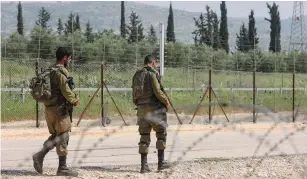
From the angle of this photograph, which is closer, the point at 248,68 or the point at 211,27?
the point at 248,68

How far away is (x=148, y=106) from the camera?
8.73m

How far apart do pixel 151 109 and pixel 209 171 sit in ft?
3.95

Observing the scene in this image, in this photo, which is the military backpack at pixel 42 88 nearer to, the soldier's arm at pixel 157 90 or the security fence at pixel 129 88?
the soldier's arm at pixel 157 90

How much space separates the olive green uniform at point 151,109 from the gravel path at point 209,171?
482mm

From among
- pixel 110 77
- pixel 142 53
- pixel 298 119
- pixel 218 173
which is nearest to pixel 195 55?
pixel 142 53

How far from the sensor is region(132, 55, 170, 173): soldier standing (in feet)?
28.4

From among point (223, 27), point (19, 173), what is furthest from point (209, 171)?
point (223, 27)

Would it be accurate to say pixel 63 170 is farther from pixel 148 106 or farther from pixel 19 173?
pixel 148 106

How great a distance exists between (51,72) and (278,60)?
29142 millimetres

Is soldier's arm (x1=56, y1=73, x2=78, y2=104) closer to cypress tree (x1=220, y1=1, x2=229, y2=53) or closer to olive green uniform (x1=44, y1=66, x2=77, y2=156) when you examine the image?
olive green uniform (x1=44, y1=66, x2=77, y2=156)

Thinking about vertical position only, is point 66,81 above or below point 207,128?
above

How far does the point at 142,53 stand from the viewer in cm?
3078

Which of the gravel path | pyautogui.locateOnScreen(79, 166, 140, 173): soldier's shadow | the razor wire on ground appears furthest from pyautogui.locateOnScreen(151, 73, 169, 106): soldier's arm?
the razor wire on ground

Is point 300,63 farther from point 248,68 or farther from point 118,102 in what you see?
point 118,102
